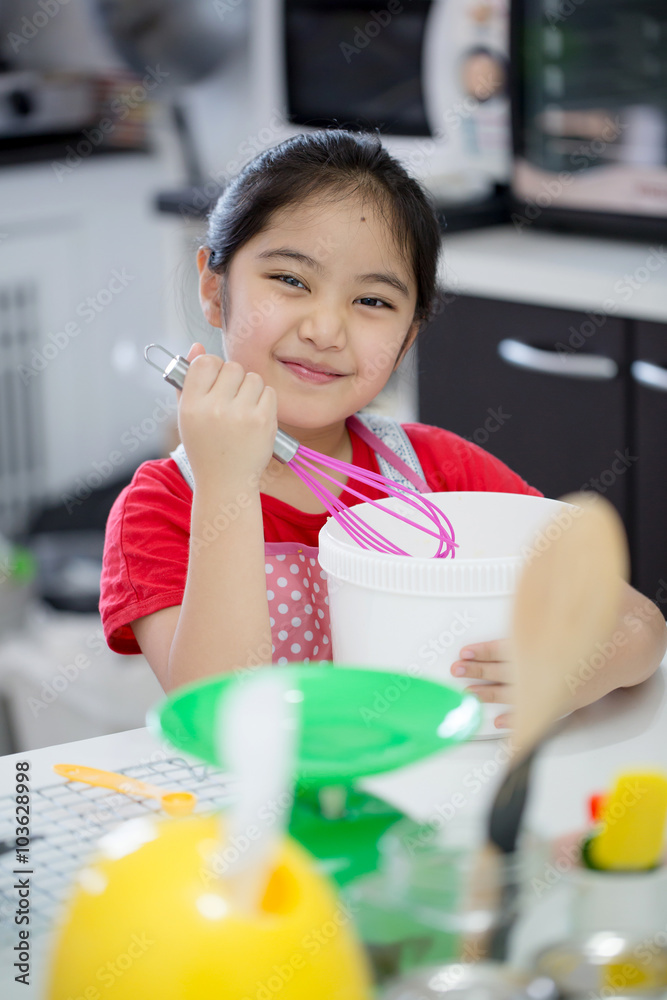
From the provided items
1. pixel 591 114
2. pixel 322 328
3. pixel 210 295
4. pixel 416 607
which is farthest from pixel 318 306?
pixel 591 114

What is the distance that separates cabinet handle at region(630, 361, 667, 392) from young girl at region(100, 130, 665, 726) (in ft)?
1.96

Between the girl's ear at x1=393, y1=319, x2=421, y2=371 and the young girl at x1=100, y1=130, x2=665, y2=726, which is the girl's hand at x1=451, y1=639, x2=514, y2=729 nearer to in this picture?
the young girl at x1=100, y1=130, x2=665, y2=726

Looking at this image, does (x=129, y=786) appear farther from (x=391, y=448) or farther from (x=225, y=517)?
(x=391, y=448)

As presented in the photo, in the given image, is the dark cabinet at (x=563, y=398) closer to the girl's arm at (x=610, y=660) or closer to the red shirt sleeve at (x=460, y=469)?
the red shirt sleeve at (x=460, y=469)

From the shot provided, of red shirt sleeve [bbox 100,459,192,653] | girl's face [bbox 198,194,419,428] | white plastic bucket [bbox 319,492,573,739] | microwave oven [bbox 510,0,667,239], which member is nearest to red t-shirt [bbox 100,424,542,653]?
red shirt sleeve [bbox 100,459,192,653]

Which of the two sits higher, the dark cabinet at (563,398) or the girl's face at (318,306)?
the girl's face at (318,306)

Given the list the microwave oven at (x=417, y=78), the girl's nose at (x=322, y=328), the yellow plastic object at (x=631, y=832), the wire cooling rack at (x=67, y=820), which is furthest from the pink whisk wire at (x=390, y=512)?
the microwave oven at (x=417, y=78)

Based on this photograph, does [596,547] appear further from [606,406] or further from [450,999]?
[606,406]

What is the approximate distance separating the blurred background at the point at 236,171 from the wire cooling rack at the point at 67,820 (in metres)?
0.93

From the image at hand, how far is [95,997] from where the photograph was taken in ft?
1.19

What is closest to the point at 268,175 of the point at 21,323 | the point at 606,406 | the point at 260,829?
the point at 260,829

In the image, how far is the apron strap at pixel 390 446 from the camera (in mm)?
1092

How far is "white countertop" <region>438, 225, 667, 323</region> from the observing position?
5.36 feet

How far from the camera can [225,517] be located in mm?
785
